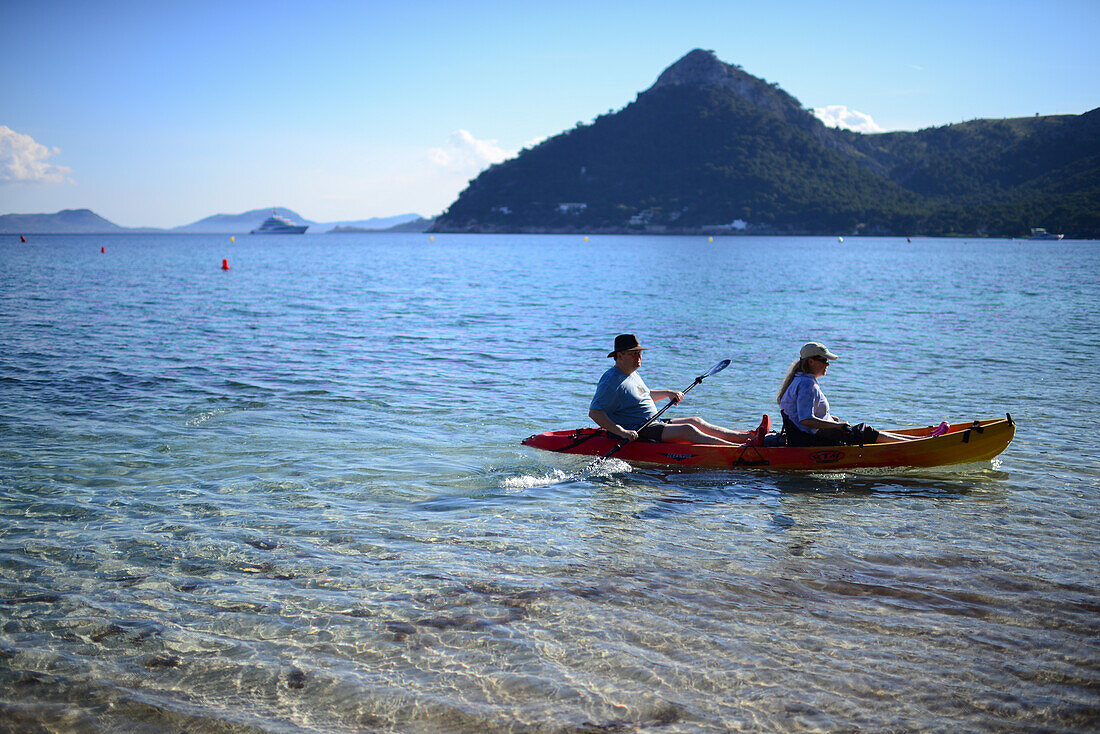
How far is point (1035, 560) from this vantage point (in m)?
6.07

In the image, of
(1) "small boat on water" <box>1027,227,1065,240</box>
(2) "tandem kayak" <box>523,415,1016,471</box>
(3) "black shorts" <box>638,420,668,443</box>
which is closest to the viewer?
(2) "tandem kayak" <box>523,415,1016,471</box>

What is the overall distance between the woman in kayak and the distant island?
15435 cm

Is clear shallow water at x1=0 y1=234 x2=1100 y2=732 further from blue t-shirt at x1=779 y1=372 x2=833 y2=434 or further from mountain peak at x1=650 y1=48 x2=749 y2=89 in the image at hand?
mountain peak at x1=650 y1=48 x2=749 y2=89

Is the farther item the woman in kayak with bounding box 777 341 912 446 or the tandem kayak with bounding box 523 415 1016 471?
the tandem kayak with bounding box 523 415 1016 471

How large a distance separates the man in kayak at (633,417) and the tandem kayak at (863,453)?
0.18 metres

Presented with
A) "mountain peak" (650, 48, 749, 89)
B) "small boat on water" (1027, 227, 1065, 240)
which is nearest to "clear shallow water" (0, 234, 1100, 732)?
"small boat on water" (1027, 227, 1065, 240)

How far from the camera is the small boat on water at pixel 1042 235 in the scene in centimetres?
12625

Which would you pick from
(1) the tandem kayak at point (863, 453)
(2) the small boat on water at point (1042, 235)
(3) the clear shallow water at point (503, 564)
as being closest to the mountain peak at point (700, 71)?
(2) the small boat on water at point (1042, 235)

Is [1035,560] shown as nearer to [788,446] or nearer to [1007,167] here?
[788,446]

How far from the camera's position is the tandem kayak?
8445 millimetres

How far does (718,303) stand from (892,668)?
89.6ft

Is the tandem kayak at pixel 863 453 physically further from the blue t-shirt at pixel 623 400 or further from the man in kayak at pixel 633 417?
the blue t-shirt at pixel 623 400

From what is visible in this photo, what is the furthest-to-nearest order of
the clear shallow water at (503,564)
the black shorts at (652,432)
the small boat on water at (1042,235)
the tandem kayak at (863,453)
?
the small boat on water at (1042,235) → the black shorts at (652,432) → the tandem kayak at (863,453) → the clear shallow water at (503,564)

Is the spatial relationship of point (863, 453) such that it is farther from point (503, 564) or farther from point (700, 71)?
point (700, 71)
